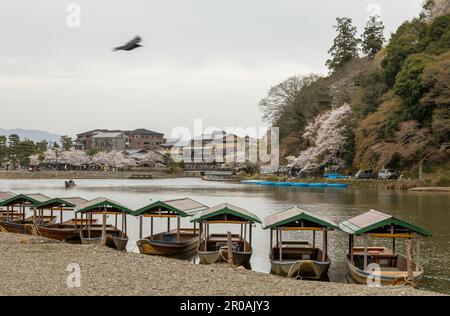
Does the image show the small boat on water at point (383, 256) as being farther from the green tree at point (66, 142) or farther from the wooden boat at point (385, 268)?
the green tree at point (66, 142)

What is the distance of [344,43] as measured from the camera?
292 ft

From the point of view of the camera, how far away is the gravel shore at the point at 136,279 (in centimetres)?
1305

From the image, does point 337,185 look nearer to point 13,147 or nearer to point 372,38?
point 372,38

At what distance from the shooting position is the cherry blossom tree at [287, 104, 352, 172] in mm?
73188

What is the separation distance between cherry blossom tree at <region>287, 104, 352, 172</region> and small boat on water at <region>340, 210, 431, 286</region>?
5375 centimetres

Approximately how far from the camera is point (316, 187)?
231ft

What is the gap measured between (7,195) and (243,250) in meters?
14.3

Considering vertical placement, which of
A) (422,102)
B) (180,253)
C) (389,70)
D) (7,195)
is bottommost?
(180,253)

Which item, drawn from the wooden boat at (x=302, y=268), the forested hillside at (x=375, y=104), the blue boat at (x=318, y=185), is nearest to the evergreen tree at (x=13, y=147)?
the forested hillside at (x=375, y=104)

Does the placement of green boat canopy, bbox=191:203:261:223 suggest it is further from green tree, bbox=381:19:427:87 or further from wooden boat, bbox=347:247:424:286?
green tree, bbox=381:19:427:87

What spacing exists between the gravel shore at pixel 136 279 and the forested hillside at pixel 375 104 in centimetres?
4224

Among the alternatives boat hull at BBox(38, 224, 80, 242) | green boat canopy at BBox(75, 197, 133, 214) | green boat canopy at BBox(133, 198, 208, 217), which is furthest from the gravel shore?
boat hull at BBox(38, 224, 80, 242)
